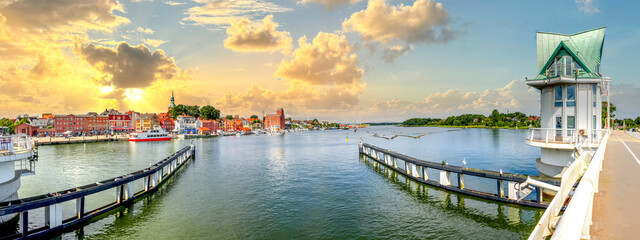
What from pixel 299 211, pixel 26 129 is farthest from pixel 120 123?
pixel 299 211

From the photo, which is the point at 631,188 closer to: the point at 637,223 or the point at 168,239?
the point at 637,223

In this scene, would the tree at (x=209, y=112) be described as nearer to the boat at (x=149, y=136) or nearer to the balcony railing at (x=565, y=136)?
the boat at (x=149, y=136)

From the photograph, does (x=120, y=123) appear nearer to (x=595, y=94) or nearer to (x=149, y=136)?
(x=149, y=136)

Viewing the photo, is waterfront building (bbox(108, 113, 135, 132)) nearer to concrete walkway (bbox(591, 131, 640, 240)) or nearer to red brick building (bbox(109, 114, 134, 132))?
red brick building (bbox(109, 114, 134, 132))

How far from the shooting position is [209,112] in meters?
179

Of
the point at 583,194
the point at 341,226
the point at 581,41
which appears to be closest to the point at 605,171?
the point at 583,194

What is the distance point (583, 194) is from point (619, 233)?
1.51m

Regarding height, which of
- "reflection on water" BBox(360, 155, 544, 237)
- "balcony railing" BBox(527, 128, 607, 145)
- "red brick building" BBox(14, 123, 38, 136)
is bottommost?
"reflection on water" BBox(360, 155, 544, 237)

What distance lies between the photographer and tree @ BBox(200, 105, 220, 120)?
178 meters

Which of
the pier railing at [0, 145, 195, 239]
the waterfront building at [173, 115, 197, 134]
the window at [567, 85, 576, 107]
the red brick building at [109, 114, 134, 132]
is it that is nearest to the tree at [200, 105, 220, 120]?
the waterfront building at [173, 115, 197, 134]

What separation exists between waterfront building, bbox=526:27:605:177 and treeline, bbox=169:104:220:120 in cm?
17824

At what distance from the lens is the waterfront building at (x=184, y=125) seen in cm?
15500

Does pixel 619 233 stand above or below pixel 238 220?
above

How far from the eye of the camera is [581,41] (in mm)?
22422
